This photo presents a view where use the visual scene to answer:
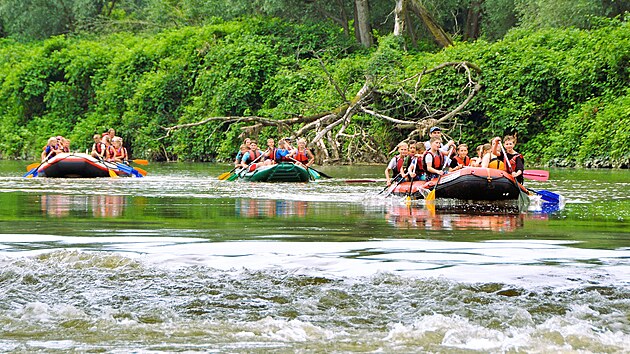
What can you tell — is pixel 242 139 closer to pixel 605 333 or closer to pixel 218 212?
pixel 218 212

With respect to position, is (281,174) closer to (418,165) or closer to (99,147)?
(99,147)

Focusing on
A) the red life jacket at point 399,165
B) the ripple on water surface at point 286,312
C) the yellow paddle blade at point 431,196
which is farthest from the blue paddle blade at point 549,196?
the ripple on water surface at point 286,312

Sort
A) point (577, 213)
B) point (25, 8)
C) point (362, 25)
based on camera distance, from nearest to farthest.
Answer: point (577, 213) < point (362, 25) < point (25, 8)

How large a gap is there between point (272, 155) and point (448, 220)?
1232 cm

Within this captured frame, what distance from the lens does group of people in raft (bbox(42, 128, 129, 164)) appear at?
2631cm

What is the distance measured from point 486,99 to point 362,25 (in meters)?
9.18

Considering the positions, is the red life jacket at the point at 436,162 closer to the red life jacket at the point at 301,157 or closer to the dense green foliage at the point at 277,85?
the red life jacket at the point at 301,157

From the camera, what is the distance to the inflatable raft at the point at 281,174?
2309 cm

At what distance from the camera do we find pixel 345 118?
1209 inches

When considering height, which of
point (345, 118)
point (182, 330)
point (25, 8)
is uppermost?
point (25, 8)

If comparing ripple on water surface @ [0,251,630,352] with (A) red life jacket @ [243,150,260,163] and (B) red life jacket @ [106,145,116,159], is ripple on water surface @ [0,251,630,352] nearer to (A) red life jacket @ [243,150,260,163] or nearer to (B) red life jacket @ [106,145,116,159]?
(A) red life jacket @ [243,150,260,163]

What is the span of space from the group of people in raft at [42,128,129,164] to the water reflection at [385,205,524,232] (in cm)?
1351

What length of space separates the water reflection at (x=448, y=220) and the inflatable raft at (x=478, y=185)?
0.59m

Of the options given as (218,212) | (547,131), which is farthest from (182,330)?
(547,131)
